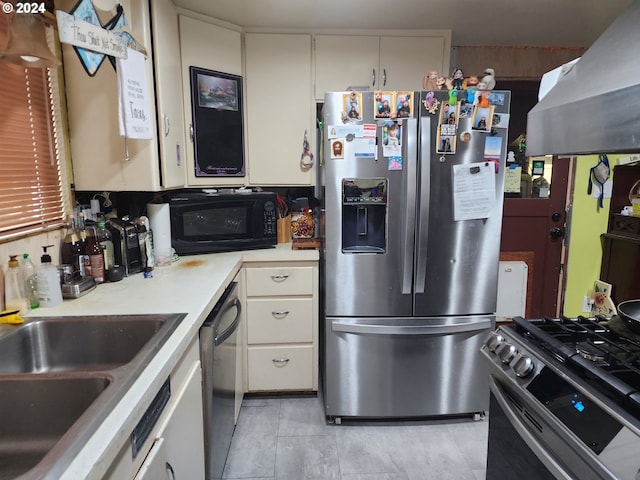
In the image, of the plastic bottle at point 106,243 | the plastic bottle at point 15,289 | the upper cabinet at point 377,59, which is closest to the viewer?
the plastic bottle at point 15,289

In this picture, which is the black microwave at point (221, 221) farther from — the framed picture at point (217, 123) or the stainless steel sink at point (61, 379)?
the stainless steel sink at point (61, 379)

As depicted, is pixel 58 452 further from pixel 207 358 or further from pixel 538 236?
pixel 538 236

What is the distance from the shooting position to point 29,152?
148 centimetres

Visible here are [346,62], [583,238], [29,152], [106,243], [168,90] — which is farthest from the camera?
[583,238]

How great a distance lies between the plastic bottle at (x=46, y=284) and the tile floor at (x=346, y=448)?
109 cm

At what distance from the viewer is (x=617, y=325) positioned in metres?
1.18

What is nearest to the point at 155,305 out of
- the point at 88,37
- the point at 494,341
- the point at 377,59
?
the point at 88,37

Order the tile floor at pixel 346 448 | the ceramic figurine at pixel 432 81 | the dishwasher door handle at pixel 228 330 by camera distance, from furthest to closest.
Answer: the ceramic figurine at pixel 432 81 → the tile floor at pixel 346 448 → the dishwasher door handle at pixel 228 330

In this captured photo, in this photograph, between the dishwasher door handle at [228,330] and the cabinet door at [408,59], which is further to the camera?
the cabinet door at [408,59]

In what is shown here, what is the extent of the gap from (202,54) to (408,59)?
121cm

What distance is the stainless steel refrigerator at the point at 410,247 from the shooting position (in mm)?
1959

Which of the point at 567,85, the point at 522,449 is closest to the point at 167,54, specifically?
the point at 567,85

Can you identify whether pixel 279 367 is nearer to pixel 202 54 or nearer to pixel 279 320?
pixel 279 320

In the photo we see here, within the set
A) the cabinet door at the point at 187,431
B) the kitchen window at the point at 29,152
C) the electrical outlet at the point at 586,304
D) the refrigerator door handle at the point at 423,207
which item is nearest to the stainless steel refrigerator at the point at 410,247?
the refrigerator door handle at the point at 423,207
